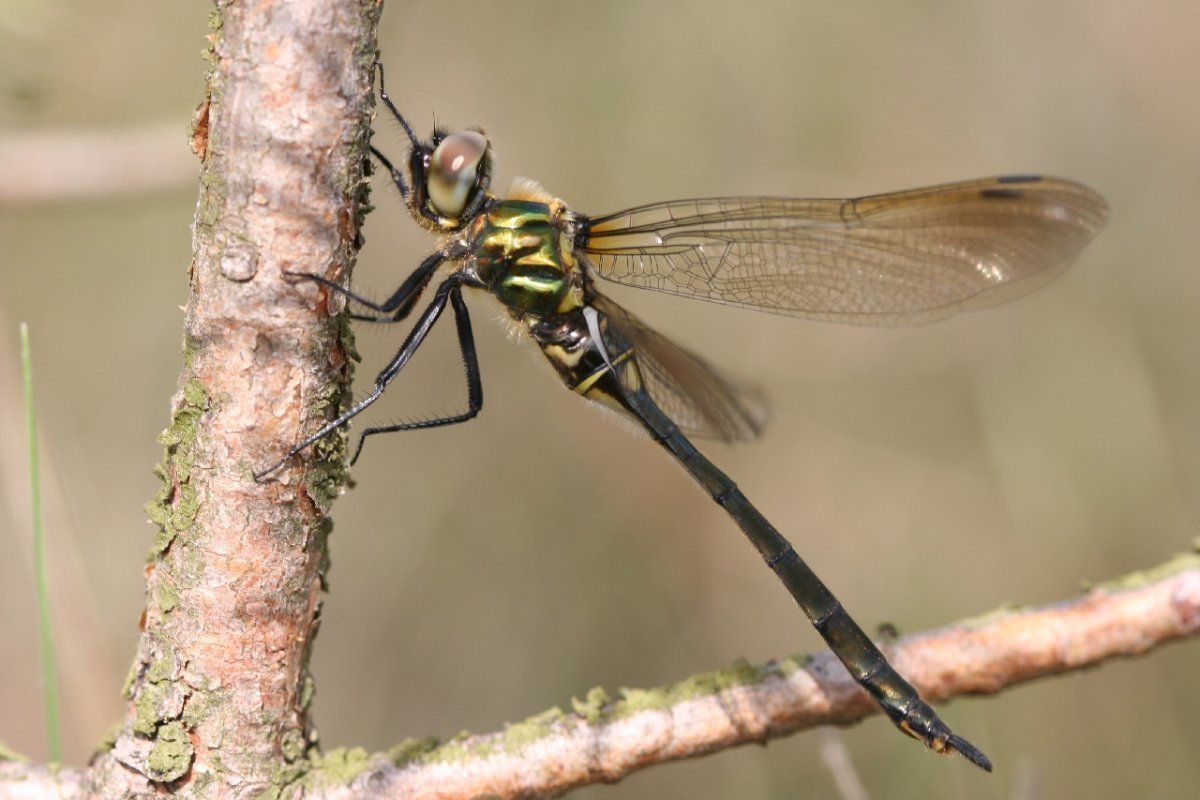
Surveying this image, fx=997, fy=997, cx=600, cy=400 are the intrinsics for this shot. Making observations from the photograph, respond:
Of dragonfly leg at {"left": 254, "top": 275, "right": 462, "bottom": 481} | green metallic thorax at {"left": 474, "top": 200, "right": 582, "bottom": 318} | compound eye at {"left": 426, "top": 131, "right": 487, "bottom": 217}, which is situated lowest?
dragonfly leg at {"left": 254, "top": 275, "right": 462, "bottom": 481}

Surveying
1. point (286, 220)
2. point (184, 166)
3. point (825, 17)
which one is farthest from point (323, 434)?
point (825, 17)

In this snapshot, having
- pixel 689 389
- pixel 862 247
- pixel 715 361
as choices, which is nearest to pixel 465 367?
pixel 689 389

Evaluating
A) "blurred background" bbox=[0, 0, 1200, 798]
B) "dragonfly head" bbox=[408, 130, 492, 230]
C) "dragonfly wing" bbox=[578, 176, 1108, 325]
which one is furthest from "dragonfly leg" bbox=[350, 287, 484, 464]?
"blurred background" bbox=[0, 0, 1200, 798]

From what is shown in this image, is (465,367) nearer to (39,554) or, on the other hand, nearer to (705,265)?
(705,265)

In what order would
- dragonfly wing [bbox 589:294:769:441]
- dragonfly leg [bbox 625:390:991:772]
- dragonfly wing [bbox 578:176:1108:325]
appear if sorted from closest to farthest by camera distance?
1. dragonfly leg [bbox 625:390:991:772]
2. dragonfly wing [bbox 578:176:1108:325]
3. dragonfly wing [bbox 589:294:769:441]

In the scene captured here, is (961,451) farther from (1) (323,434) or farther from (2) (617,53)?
(1) (323,434)

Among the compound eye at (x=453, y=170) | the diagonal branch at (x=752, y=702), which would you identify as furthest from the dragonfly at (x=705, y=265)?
the diagonal branch at (x=752, y=702)

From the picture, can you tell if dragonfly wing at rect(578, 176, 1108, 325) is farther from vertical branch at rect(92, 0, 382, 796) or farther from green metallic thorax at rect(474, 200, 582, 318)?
vertical branch at rect(92, 0, 382, 796)
